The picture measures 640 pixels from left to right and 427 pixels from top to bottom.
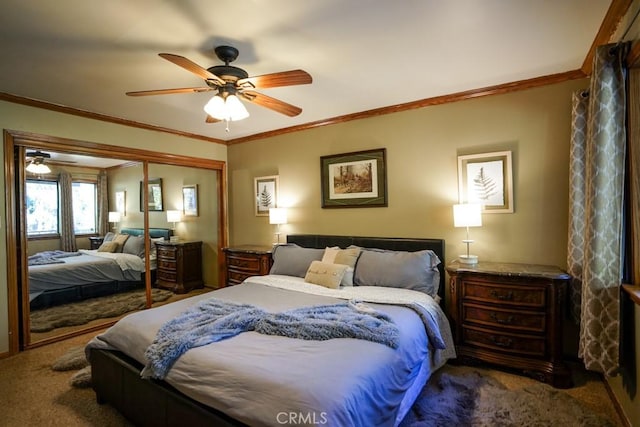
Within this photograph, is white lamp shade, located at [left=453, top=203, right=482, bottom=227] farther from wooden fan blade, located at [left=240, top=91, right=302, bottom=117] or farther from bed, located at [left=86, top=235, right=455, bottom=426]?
wooden fan blade, located at [left=240, top=91, right=302, bottom=117]

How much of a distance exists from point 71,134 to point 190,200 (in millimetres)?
1679

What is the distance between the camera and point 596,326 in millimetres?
1965

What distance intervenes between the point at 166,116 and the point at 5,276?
2.24 meters

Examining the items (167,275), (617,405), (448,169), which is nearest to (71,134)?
(167,275)

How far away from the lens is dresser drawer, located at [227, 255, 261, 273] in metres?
4.11

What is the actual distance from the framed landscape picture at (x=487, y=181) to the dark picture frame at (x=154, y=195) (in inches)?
149

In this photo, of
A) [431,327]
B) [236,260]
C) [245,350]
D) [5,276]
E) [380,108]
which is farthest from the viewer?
[236,260]

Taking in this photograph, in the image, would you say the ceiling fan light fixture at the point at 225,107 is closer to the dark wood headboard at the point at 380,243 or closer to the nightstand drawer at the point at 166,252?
the dark wood headboard at the point at 380,243

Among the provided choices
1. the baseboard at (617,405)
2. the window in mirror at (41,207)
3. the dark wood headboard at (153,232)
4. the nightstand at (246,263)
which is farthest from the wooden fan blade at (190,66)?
the baseboard at (617,405)

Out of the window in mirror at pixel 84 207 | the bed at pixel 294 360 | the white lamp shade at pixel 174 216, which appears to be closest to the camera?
the bed at pixel 294 360

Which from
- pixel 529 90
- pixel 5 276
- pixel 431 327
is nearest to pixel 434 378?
pixel 431 327

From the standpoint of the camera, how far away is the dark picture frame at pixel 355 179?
3.68 m

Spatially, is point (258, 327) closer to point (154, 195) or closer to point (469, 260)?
point (469, 260)

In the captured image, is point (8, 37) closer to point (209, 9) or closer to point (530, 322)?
point (209, 9)
